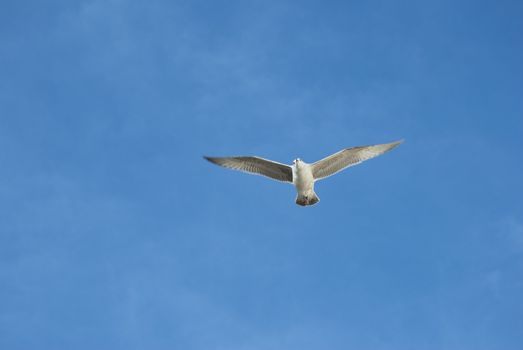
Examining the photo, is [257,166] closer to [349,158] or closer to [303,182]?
[303,182]

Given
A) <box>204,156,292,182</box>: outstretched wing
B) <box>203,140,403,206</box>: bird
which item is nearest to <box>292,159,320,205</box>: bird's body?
<box>203,140,403,206</box>: bird

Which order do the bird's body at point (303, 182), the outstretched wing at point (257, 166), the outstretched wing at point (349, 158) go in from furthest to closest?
the outstretched wing at point (349, 158), the outstretched wing at point (257, 166), the bird's body at point (303, 182)

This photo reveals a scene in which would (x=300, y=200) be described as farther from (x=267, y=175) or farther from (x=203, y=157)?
(x=203, y=157)

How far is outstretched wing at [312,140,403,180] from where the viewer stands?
1326 inches

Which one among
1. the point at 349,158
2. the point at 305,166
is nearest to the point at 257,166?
the point at 305,166

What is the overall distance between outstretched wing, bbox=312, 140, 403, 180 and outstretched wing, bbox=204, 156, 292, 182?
1.15 meters

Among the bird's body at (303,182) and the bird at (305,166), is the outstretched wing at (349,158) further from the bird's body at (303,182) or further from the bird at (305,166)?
the bird's body at (303,182)

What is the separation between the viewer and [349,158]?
111ft

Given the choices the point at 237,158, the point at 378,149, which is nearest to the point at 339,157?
the point at 378,149

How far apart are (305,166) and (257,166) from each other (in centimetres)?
193

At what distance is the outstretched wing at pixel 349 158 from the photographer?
33688 mm

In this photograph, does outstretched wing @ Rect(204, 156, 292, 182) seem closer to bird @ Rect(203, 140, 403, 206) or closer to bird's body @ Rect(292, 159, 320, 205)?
bird @ Rect(203, 140, 403, 206)

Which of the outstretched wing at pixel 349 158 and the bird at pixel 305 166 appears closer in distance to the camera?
the bird at pixel 305 166

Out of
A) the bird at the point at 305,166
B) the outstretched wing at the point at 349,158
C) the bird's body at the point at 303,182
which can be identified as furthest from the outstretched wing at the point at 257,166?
the outstretched wing at the point at 349,158
